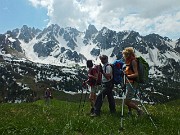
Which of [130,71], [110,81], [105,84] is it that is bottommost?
[105,84]

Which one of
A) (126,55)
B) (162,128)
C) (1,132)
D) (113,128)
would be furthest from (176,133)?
(1,132)

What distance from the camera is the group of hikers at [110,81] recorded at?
688 inches

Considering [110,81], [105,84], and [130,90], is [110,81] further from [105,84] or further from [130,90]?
[130,90]

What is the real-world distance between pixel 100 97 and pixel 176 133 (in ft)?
27.6

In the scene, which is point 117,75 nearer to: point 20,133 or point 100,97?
point 100,97

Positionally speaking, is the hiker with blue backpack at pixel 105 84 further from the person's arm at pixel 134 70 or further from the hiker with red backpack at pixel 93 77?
the person's arm at pixel 134 70

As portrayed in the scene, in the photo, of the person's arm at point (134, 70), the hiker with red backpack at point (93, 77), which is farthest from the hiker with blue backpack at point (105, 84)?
the person's arm at point (134, 70)

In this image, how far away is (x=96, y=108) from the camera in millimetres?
20625

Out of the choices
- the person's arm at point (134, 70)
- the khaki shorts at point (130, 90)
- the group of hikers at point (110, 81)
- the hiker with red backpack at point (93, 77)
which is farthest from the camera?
the hiker with red backpack at point (93, 77)

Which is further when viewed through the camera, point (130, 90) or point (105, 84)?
point (105, 84)

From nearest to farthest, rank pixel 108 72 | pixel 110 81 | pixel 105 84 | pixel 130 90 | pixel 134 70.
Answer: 1. pixel 134 70
2. pixel 130 90
3. pixel 108 72
4. pixel 110 81
5. pixel 105 84

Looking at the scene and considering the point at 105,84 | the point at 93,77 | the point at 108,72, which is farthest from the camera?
the point at 93,77

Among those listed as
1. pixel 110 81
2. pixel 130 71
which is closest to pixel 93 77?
pixel 110 81

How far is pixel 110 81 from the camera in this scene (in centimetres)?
2059
